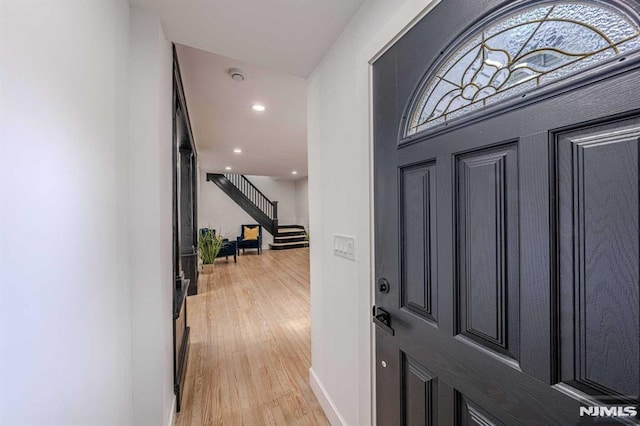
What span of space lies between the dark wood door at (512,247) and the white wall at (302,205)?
906 cm

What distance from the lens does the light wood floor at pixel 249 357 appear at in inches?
63.2

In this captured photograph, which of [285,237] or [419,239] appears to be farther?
[285,237]

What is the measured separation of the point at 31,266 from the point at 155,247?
66 centimetres

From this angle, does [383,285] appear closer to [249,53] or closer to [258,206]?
[249,53]

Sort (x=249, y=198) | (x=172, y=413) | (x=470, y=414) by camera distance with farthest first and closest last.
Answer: (x=249, y=198) → (x=172, y=413) → (x=470, y=414)

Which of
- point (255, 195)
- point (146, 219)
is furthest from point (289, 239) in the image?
point (146, 219)

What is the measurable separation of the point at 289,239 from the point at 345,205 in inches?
308

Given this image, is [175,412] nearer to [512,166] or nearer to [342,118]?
[342,118]

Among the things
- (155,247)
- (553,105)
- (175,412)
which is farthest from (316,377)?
(553,105)

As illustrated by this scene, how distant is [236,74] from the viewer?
2082 mm

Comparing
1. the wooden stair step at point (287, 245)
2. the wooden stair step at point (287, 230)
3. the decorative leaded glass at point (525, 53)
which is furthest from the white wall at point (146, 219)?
the wooden stair step at point (287, 230)

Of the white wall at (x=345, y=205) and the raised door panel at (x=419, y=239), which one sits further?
the white wall at (x=345, y=205)

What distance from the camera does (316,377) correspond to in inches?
69.6

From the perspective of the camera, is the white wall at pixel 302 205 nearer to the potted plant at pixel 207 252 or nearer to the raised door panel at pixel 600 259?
the potted plant at pixel 207 252
